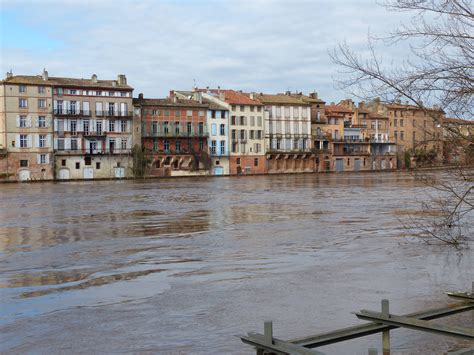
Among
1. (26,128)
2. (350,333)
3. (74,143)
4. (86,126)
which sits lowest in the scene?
(350,333)

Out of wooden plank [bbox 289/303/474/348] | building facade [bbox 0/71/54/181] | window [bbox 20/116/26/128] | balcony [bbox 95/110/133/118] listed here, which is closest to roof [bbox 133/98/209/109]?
balcony [bbox 95/110/133/118]

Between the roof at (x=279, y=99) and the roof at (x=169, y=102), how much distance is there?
11.5m

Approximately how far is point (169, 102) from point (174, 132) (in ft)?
13.9

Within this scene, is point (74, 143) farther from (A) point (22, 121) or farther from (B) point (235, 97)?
(B) point (235, 97)

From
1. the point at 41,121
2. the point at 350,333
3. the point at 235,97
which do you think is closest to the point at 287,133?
the point at 235,97

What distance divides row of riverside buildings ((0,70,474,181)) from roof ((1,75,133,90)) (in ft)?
0.41

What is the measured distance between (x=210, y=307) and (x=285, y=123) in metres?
97.1

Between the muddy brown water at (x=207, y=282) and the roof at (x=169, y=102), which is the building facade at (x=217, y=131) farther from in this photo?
the muddy brown water at (x=207, y=282)

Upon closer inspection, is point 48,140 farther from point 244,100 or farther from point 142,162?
point 244,100

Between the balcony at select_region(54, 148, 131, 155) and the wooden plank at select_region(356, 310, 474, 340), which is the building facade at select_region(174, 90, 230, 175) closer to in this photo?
the balcony at select_region(54, 148, 131, 155)

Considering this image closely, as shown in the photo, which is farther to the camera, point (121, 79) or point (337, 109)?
point (337, 109)

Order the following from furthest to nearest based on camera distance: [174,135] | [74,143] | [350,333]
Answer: [174,135] → [74,143] → [350,333]

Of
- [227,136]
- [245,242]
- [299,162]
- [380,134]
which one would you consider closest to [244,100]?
[227,136]

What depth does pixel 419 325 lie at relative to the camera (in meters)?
6.90
